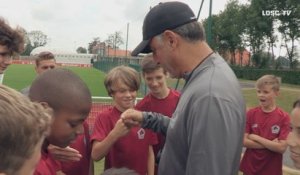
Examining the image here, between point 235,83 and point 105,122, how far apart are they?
1581mm

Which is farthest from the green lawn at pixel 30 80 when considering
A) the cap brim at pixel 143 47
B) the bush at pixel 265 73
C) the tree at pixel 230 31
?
the tree at pixel 230 31

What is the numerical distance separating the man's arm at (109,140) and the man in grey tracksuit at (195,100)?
667 mm

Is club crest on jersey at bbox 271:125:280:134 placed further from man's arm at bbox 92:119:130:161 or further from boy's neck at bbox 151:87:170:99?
man's arm at bbox 92:119:130:161

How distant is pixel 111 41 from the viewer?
7238 cm

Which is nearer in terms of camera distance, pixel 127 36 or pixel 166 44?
pixel 166 44

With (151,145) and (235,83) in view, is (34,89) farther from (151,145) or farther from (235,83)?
(151,145)

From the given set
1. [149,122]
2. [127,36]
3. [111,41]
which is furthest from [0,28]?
[111,41]

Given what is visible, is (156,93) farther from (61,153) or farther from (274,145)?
(61,153)

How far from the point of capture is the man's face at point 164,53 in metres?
2.56

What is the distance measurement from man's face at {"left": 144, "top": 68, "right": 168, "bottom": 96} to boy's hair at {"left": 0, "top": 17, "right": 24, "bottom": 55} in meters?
1.26

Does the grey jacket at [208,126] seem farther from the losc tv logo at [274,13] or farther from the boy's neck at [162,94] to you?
the losc tv logo at [274,13]

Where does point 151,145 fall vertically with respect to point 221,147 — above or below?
below

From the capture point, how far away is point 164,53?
2582 mm

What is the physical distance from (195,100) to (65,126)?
679 mm
